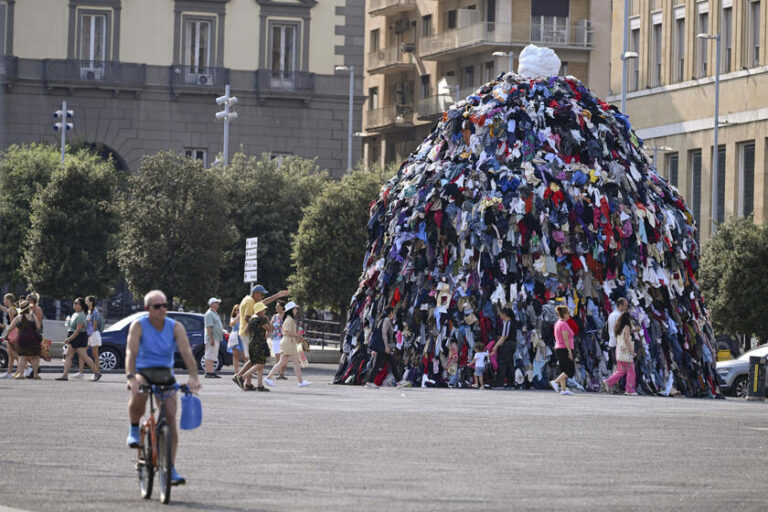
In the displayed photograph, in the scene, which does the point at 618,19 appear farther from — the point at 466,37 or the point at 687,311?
the point at 687,311

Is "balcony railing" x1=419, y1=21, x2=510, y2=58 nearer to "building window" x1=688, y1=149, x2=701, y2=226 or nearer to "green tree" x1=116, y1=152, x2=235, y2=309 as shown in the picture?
"building window" x1=688, y1=149, x2=701, y2=226

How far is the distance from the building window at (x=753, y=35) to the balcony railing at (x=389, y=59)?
29561 millimetres

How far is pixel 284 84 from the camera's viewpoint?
229 feet

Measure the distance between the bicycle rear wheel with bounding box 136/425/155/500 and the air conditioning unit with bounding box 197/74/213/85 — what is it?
55.8 metres

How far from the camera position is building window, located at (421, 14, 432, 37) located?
8775cm

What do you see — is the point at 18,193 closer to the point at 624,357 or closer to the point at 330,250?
the point at 330,250

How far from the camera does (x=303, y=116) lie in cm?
7050

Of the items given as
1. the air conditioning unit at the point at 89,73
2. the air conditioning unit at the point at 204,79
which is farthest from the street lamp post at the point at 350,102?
the air conditioning unit at the point at 89,73

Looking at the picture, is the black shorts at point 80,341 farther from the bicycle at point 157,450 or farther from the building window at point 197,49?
the building window at point 197,49

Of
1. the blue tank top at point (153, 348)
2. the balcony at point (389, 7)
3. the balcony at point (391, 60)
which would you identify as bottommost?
the blue tank top at point (153, 348)

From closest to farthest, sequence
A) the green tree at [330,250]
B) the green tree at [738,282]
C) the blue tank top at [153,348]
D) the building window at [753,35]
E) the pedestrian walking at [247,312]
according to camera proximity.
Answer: the blue tank top at [153,348] → the pedestrian walking at [247,312] → the green tree at [738,282] → the green tree at [330,250] → the building window at [753,35]

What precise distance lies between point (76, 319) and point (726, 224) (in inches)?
999

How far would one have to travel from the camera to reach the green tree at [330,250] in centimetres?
5450

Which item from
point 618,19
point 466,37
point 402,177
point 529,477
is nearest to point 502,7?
point 466,37
